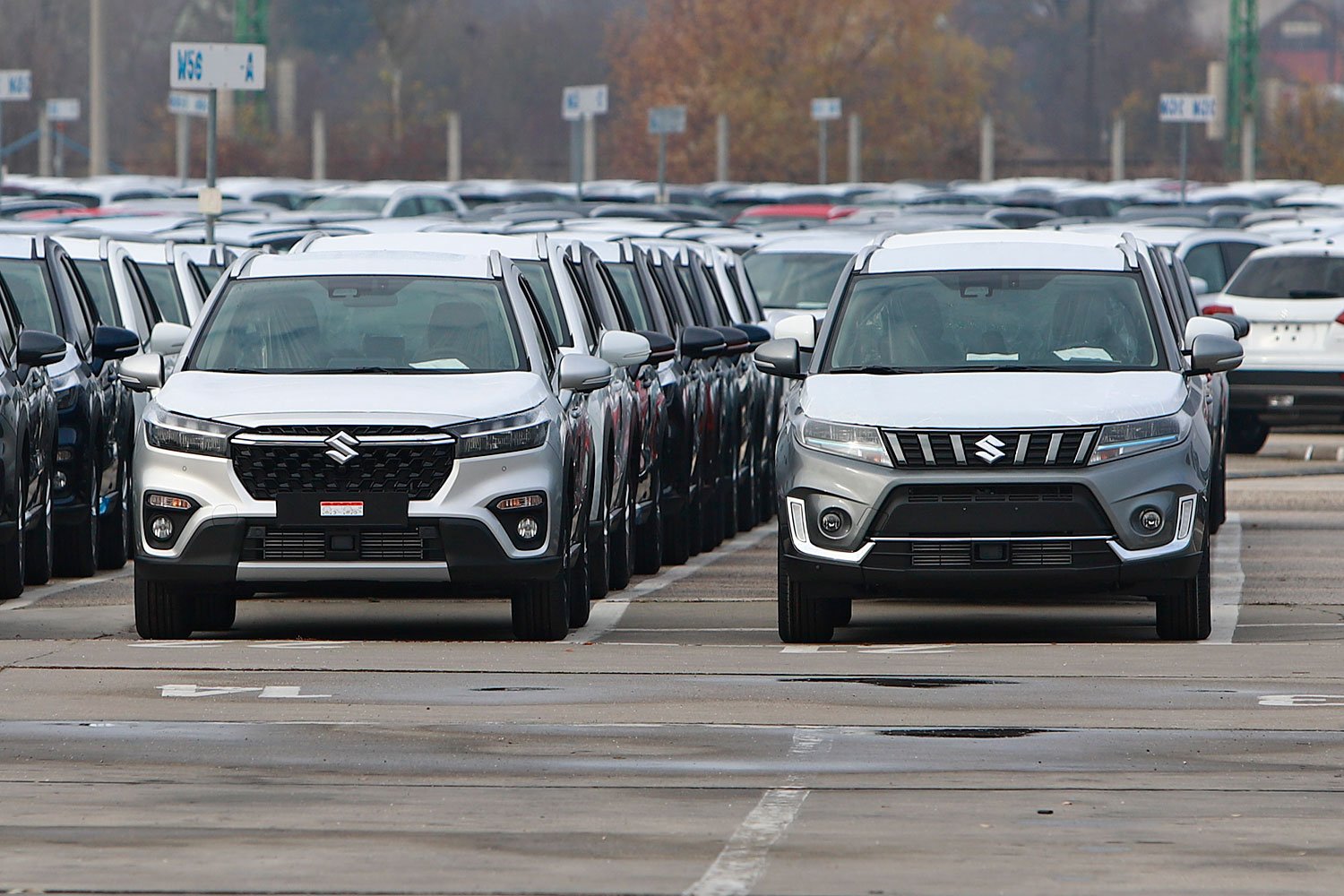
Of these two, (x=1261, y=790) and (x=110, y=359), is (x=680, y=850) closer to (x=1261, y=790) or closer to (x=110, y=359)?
(x=1261, y=790)

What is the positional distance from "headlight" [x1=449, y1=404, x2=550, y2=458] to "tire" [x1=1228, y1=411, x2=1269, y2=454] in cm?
1413

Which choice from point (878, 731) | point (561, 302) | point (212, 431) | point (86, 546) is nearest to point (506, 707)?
point (878, 731)

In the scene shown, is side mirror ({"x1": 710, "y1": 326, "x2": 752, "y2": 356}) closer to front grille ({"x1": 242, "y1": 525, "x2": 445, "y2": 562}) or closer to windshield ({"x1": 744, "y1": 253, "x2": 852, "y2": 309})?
front grille ({"x1": 242, "y1": 525, "x2": 445, "y2": 562})

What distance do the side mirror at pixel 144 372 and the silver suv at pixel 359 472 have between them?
10.4 inches

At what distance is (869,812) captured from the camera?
8352mm

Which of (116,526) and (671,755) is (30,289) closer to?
(116,526)

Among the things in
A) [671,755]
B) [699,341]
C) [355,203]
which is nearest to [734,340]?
[699,341]

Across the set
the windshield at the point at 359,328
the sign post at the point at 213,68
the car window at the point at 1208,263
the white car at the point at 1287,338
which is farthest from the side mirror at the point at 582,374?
the car window at the point at 1208,263

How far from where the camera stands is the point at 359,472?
12141 mm

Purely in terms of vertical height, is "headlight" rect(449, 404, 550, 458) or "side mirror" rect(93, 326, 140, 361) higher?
"side mirror" rect(93, 326, 140, 361)

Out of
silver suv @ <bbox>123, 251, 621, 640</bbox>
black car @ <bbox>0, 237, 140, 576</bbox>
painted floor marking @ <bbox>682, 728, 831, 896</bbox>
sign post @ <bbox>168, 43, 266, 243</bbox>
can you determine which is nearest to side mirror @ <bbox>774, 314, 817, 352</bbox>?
silver suv @ <bbox>123, 251, 621, 640</bbox>

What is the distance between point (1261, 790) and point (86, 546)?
8.64m

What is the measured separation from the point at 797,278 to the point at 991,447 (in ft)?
42.3

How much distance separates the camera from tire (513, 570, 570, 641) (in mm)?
12688
